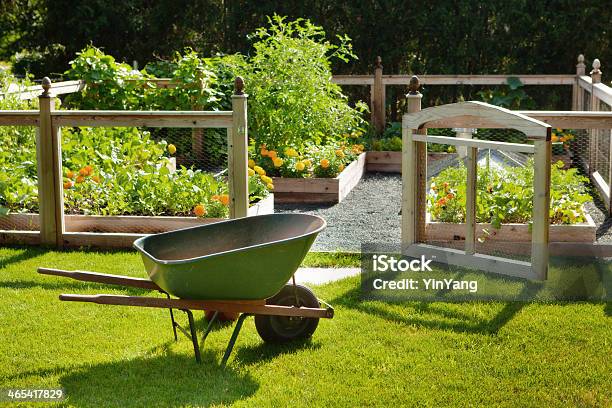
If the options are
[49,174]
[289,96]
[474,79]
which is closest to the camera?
[49,174]

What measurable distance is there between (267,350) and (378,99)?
7.65 metres

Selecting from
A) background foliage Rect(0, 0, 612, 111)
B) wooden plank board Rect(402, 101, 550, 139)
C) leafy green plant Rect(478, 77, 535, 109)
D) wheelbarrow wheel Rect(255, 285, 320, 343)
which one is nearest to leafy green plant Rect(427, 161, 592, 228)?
wooden plank board Rect(402, 101, 550, 139)

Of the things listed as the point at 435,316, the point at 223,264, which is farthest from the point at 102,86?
the point at 223,264

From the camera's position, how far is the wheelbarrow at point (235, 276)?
4.57m

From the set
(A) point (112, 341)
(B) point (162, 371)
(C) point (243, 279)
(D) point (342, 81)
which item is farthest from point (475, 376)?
(D) point (342, 81)

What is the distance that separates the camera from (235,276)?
15.1ft

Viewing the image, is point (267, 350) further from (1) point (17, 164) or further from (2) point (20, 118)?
(1) point (17, 164)

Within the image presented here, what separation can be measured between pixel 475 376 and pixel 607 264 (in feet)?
7.46

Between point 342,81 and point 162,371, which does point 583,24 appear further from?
point 162,371

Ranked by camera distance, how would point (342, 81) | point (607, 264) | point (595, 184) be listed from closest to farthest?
1. point (607, 264)
2. point (595, 184)
3. point (342, 81)

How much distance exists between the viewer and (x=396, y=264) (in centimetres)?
651

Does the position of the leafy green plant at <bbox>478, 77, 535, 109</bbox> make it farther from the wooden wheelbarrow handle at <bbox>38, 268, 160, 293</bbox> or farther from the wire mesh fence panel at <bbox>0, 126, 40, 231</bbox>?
the wooden wheelbarrow handle at <bbox>38, 268, 160, 293</bbox>

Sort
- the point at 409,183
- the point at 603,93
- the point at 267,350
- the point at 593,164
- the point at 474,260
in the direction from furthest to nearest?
1. the point at 593,164
2. the point at 603,93
3. the point at 409,183
4. the point at 474,260
5. the point at 267,350

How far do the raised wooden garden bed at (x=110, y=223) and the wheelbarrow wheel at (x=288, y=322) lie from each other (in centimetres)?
218
